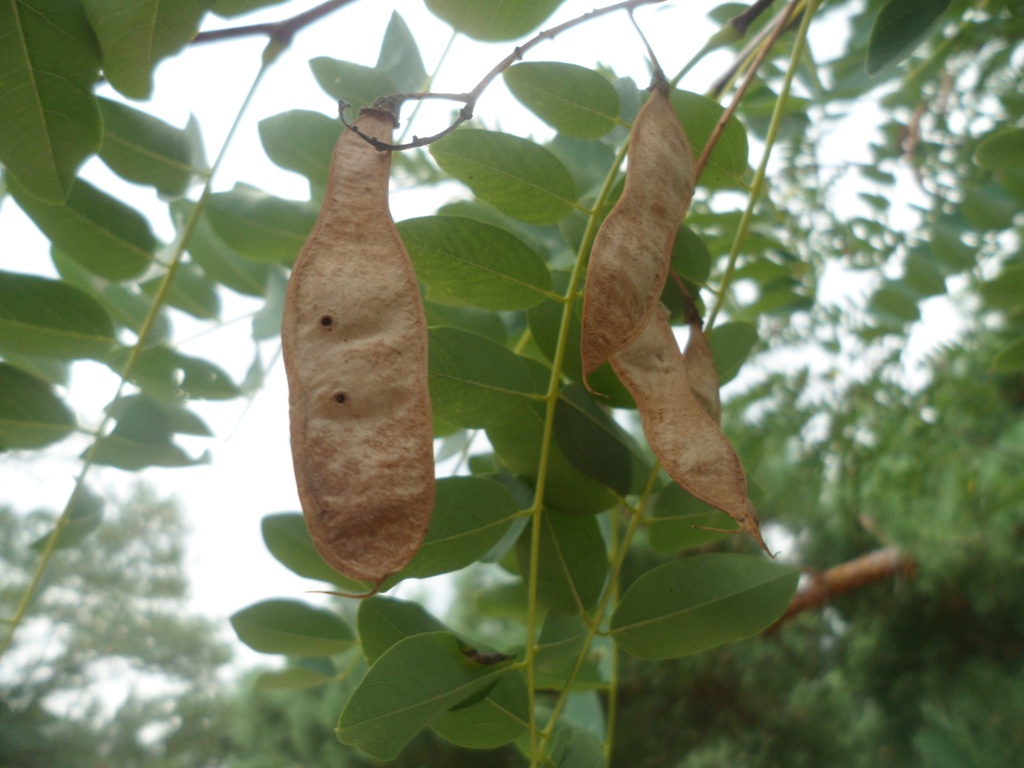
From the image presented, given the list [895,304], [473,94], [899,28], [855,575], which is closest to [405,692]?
[473,94]

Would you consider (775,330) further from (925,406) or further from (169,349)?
(169,349)

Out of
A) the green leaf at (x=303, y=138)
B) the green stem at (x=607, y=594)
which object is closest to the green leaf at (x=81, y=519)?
the green leaf at (x=303, y=138)

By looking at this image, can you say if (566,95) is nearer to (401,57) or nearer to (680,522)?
(401,57)

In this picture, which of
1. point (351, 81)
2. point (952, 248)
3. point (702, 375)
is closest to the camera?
point (702, 375)

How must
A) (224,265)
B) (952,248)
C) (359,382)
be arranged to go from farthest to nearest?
1. (952,248)
2. (224,265)
3. (359,382)

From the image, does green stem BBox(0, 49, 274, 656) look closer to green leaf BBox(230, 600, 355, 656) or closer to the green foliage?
the green foliage

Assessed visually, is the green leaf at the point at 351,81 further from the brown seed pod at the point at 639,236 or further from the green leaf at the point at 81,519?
the green leaf at the point at 81,519

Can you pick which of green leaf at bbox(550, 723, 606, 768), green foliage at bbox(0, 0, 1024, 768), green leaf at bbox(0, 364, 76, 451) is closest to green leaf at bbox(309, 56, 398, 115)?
green foliage at bbox(0, 0, 1024, 768)
